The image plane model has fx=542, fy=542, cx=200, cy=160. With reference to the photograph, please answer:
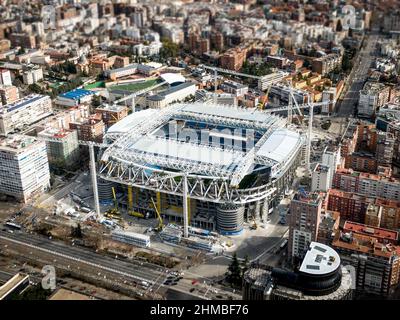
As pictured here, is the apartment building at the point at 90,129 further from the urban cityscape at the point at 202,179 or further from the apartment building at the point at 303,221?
the apartment building at the point at 303,221

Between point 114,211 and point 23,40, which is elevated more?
point 23,40

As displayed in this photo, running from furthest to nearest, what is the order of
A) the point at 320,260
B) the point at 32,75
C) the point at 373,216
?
1. the point at 32,75
2. the point at 373,216
3. the point at 320,260

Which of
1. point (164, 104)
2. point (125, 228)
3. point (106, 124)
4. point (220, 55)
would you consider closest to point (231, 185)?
point (125, 228)

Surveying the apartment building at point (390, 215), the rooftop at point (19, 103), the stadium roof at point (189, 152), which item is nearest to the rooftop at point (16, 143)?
the stadium roof at point (189, 152)

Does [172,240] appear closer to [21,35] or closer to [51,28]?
[21,35]

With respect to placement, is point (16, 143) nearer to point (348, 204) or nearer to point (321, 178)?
point (321, 178)

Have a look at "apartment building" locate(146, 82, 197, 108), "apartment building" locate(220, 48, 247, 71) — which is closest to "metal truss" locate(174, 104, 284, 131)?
"apartment building" locate(146, 82, 197, 108)

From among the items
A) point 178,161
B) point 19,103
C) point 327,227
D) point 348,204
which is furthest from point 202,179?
point 19,103
